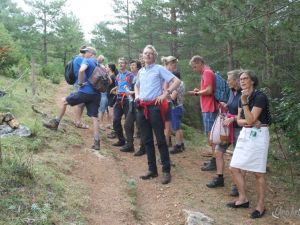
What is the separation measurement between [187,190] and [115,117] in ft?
9.47

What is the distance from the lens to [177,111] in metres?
7.92

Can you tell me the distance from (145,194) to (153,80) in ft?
5.60

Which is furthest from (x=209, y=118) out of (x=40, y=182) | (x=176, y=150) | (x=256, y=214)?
(x=40, y=182)

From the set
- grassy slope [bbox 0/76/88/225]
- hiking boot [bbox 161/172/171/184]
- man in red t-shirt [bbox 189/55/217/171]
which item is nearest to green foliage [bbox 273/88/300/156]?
man in red t-shirt [bbox 189/55/217/171]

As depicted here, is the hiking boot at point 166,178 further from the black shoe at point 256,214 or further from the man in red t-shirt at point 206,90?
the black shoe at point 256,214

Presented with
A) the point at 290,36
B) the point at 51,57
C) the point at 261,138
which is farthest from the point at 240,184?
the point at 51,57

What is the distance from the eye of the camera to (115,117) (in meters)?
8.16

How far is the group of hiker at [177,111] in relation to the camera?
4.88m

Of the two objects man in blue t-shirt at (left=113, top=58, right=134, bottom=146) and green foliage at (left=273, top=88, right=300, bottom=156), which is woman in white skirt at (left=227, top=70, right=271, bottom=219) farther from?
man in blue t-shirt at (left=113, top=58, right=134, bottom=146)

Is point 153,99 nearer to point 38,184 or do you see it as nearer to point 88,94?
point 88,94

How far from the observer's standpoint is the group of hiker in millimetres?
4883

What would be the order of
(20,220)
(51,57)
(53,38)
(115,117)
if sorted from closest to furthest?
(20,220) < (115,117) < (53,38) < (51,57)

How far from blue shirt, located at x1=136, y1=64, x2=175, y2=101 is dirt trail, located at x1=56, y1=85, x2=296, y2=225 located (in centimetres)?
139

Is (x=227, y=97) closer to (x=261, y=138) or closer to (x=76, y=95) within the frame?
(x=261, y=138)
